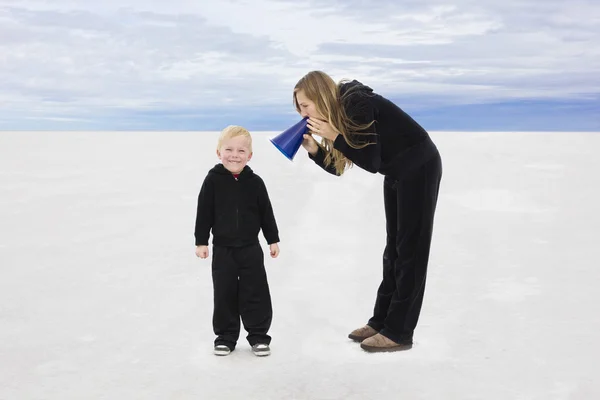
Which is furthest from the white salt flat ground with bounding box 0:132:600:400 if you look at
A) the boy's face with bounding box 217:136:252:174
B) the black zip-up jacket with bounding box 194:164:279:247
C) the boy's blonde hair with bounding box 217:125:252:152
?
the boy's blonde hair with bounding box 217:125:252:152

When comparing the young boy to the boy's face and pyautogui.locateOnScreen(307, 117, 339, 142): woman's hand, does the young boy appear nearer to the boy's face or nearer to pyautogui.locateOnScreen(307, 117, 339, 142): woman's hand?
the boy's face

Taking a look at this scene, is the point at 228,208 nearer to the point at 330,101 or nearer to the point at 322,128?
the point at 322,128

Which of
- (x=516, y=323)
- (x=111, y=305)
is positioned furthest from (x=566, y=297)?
(x=111, y=305)

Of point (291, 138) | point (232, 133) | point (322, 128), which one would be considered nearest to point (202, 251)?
point (232, 133)

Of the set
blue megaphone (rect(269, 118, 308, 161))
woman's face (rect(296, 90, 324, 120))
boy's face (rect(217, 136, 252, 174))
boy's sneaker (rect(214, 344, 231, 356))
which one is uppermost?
woman's face (rect(296, 90, 324, 120))

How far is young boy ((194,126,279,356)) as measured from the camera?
3.47 m

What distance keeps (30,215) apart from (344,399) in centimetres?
560

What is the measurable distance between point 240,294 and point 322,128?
948mm

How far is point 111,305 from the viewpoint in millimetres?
4258

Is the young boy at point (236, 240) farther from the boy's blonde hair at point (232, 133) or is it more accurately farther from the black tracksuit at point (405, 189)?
the black tracksuit at point (405, 189)

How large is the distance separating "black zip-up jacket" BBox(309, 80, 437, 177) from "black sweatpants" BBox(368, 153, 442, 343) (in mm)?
73

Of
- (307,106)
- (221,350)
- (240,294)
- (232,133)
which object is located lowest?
(221,350)

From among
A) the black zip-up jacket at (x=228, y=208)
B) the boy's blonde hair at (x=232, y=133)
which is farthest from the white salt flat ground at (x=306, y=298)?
the boy's blonde hair at (x=232, y=133)

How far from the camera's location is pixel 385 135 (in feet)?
11.3
